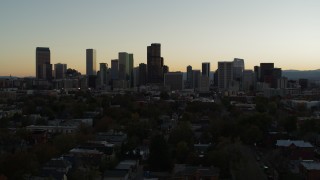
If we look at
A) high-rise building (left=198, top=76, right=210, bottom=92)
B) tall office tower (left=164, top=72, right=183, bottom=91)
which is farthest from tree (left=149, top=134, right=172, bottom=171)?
tall office tower (left=164, top=72, right=183, bottom=91)

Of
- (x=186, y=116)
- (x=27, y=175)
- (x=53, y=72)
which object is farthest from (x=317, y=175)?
(x=53, y=72)

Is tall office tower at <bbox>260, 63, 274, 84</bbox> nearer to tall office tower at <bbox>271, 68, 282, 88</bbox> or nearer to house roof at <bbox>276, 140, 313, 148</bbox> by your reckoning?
tall office tower at <bbox>271, 68, 282, 88</bbox>

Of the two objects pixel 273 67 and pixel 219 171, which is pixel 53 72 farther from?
pixel 219 171

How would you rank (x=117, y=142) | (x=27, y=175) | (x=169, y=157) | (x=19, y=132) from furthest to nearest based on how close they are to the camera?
(x=19, y=132) → (x=117, y=142) → (x=169, y=157) → (x=27, y=175)

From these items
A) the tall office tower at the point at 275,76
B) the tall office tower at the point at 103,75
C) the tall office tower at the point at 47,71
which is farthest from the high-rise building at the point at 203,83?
the tall office tower at the point at 47,71

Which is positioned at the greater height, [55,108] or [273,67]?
[273,67]

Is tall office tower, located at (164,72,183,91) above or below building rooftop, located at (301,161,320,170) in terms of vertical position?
above
